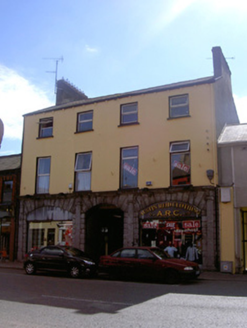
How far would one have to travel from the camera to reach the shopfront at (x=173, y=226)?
731 inches

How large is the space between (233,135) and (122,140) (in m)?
6.09

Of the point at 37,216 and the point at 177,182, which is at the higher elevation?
the point at 177,182

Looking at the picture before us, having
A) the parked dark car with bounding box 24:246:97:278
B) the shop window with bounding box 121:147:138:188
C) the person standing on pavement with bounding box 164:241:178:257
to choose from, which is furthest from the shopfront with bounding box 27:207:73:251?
the person standing on pavement with bounding box 164:241:178:257

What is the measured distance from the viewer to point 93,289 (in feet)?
39.3

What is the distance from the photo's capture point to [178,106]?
66.9 ft

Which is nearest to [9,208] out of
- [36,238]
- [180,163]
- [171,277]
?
[36,238]

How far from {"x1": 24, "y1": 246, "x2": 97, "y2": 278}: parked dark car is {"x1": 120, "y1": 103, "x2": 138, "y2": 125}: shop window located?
8213mm

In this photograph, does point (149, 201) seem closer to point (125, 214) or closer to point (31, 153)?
point (125, 214)

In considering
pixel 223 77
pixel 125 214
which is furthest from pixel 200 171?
pixel 223 77

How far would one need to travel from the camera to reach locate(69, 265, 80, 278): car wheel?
52.7ft

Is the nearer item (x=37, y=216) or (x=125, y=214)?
(x=125, y=214)

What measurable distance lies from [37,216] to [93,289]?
1212 cm

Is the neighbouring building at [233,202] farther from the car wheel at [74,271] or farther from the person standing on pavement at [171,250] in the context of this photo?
the car wheel at [74,271]

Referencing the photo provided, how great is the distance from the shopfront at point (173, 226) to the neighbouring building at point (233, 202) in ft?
4.20
